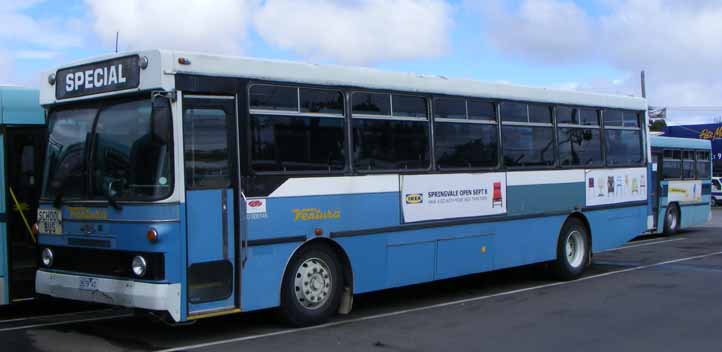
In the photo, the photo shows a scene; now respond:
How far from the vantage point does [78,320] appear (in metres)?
9.43

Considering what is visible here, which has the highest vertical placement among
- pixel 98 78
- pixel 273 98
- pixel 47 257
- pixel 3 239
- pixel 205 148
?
pixel 98 78

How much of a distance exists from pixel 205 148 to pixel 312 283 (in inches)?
83.7

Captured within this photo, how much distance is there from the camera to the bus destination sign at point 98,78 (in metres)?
7.71

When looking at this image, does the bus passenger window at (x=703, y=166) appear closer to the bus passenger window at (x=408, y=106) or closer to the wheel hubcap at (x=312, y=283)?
the bus passenger window at (x=408, y=106)

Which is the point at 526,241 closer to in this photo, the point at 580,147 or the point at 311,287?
the point at 580,147

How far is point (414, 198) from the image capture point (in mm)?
10000

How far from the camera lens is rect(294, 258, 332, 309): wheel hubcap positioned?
28.6ft

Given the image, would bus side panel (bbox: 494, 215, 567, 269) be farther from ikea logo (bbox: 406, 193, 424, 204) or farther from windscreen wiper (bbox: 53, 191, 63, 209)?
windscreen wiper (bbox: 53, 191, 63, 209)

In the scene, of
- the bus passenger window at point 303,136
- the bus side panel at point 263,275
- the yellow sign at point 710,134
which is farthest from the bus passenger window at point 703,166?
the yellow sign at point 710,134

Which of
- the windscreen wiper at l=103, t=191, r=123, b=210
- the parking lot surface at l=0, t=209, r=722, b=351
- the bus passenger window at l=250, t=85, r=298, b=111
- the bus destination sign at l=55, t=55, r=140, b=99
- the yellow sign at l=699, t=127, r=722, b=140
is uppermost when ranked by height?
the yellow sign at l=699, t=127, r=722, b=140

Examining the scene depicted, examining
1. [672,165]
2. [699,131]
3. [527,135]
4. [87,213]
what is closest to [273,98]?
[87,213]

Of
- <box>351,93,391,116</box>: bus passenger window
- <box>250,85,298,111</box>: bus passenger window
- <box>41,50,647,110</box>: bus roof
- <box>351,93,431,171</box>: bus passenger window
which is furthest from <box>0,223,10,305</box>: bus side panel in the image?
<box>351,93,391,116</box>: bus passenger window

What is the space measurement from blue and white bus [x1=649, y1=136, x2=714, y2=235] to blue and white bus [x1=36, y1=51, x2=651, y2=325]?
11420 millimetres

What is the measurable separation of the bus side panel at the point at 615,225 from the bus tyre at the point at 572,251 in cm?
24
